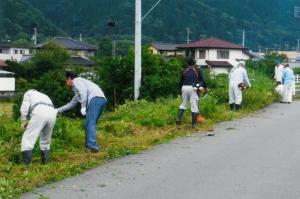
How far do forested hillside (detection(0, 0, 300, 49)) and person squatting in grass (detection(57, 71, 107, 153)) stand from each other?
9761cm

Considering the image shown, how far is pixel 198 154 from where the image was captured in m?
10.8

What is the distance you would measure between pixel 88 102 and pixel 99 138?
1.59 meters

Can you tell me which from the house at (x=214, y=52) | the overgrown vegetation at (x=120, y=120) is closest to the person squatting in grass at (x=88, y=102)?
the overgrown vegetation at (x=120, y=120)

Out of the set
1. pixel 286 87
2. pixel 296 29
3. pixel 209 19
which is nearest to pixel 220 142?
pixel 286 87

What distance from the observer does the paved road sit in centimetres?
762

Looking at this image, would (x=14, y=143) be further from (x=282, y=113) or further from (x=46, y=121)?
(x=282, y=113)

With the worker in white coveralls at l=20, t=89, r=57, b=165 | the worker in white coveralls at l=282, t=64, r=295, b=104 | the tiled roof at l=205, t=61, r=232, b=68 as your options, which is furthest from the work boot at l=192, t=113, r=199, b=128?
the tiled roof at l=205, t=61, r=232, b=68

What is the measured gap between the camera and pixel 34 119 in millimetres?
9047

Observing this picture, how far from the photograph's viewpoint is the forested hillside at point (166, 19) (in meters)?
118

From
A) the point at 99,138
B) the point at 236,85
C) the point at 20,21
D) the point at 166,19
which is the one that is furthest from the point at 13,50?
the point at 99,138

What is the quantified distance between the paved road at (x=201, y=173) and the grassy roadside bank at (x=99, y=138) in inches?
11.6

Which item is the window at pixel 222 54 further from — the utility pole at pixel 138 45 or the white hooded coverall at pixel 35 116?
the white hooded coverall at pixel 35 116

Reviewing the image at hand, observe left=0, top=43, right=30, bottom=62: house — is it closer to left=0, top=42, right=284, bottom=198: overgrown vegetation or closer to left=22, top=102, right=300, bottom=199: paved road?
left=0, top=42, right=284, bottom=198: overgrown vegetation

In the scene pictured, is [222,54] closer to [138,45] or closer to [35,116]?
[138,45]
